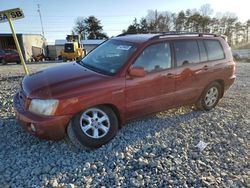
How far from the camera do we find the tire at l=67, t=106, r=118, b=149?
3607mm

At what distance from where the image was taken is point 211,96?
5539 mm

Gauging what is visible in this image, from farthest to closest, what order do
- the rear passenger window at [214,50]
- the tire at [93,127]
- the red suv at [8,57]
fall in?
the red suv at [8,57], the rear passenger window at [214,50], the tire at [93,127]

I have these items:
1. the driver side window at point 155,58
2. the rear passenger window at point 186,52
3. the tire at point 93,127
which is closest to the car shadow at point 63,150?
the tire at point 93,127

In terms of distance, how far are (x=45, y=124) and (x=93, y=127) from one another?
73cm

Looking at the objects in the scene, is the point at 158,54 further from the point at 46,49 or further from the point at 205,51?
the point at 46,49

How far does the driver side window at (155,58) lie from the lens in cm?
418

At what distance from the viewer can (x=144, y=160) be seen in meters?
3.45

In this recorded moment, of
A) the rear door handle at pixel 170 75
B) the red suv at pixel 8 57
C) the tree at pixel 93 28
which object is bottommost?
the red suv at pixel 8 57

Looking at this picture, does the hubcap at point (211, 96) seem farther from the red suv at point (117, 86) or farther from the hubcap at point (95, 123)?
the hubcap at point (95, 123)

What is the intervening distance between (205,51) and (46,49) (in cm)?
3867

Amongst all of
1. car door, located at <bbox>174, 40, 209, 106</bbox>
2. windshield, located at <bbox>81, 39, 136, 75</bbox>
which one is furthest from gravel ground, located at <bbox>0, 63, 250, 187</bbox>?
windshield, located at <bbox>81, 39, 136, 75</bbox>

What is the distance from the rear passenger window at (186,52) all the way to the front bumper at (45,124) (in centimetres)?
247

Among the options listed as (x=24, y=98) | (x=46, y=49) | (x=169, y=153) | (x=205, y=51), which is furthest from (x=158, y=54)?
(x=46, y=49)

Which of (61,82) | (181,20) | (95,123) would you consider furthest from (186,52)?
(181,20)
